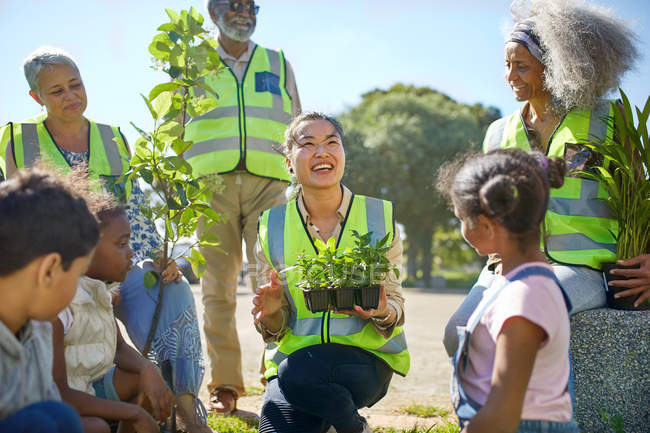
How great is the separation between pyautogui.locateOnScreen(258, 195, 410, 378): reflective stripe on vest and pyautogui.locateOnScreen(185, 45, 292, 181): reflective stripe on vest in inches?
47.3

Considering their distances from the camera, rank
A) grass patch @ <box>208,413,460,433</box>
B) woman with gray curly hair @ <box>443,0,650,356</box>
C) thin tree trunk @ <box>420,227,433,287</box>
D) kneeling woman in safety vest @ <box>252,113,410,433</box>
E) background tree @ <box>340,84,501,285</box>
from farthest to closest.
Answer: thin tree trunk @ <box>420,227,433,287</box>, background tree @ <box>340,84,501,285</box>, grass patch @ <box>208,413,460,433</box>, woman with gray curly hair @ <box>443,0,650,356</box>, kneeling woman in safety vest @ <box>252,113,410,433</box>

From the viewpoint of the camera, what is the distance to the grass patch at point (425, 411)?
166 inches

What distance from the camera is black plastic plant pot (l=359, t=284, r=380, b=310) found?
2846 millimetres

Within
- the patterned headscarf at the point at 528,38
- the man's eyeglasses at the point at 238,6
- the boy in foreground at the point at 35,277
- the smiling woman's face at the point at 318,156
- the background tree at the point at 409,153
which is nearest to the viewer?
the boy in foreground at the point at 35,277

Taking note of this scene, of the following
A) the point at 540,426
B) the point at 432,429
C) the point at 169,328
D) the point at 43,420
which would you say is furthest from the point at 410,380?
the point at 43,420

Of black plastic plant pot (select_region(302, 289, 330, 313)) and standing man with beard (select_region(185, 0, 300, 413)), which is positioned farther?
standing man with beard (select_region(185, 0, 300, 413))

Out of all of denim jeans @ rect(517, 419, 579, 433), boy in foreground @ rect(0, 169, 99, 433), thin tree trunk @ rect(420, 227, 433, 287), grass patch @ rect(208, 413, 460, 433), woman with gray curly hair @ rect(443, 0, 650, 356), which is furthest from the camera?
thin tree trunk @ rect(420, 227, 433, 287)

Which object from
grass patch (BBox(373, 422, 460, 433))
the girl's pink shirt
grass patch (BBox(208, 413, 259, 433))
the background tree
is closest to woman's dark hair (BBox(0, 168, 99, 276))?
the girl's pink shirt

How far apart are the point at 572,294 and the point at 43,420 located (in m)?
2.54

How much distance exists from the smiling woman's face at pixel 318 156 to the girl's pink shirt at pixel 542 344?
4.60 ft

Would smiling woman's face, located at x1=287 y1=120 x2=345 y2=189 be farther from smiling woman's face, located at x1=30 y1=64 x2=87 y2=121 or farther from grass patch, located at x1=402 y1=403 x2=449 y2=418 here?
grass patch, located at x1=402 y1=403 x2=449 y2=418

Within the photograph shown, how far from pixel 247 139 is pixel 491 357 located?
2900 mm

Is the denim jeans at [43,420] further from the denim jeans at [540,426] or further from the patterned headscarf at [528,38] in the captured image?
the patterned headscarf at [528,38]

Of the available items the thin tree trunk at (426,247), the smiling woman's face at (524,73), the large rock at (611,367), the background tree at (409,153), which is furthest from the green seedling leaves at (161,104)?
the thin tree trunk at (426,247)
